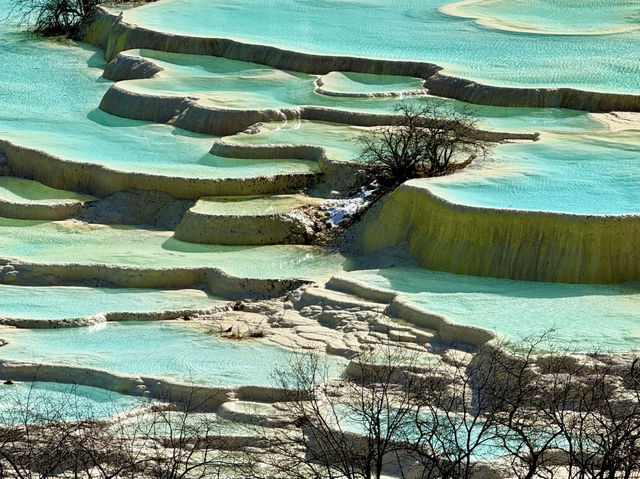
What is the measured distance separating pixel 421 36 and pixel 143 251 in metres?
8.39

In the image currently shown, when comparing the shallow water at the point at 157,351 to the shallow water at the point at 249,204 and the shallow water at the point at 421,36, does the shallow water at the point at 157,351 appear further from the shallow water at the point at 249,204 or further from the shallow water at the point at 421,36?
the shallow water at the point at 421,36

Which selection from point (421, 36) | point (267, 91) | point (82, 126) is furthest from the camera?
point (421, 36)

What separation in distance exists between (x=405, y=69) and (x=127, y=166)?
4.85 m

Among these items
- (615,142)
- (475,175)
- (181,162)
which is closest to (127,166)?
(181,162)

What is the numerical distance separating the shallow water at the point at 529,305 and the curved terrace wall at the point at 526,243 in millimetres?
168

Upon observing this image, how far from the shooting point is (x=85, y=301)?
1451 centimetres

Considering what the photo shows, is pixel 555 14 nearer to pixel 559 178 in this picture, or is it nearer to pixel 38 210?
pixel 559 178

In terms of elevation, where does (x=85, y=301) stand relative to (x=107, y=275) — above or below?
below

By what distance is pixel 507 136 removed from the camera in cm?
1705

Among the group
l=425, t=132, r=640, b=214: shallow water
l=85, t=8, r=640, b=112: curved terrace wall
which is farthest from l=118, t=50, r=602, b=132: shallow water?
l=425, t=132, r=640, b=214: shallow water

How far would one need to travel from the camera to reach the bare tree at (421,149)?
633 inches

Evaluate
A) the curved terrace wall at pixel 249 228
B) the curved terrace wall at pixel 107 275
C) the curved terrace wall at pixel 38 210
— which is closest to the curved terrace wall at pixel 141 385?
the curved terrace wall at pixel 107 275

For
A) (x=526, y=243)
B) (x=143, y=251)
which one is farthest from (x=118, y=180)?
(x=526, y=243)

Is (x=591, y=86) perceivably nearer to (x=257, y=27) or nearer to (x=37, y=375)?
(x=257, y=27)
